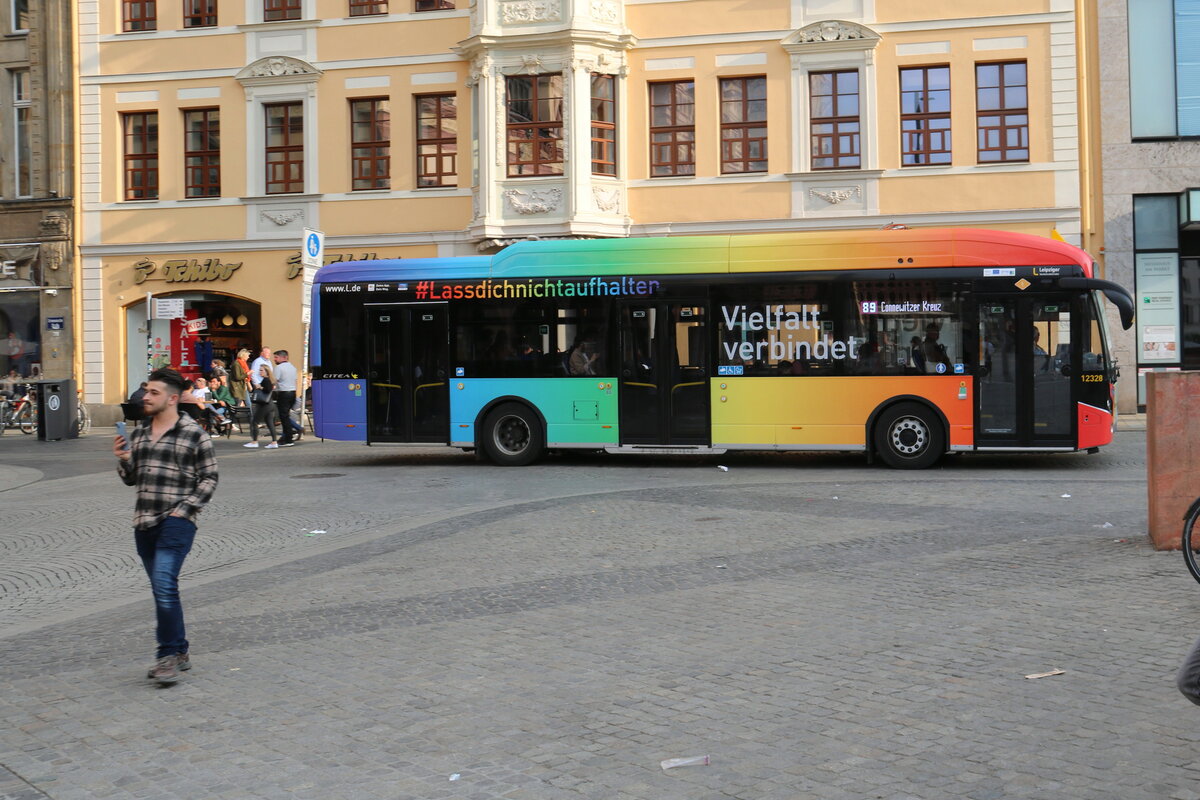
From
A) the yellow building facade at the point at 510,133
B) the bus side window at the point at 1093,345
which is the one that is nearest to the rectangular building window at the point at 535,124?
the yellow building facade at the point at 510,133

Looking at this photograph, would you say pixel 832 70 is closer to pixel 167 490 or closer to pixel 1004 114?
pixel 1004 114

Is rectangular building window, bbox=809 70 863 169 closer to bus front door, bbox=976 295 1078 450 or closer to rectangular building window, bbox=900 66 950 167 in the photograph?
rectangular building window, bbox=900 66 950 167

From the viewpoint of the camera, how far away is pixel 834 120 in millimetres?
27234

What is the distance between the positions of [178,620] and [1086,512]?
8.60 metres

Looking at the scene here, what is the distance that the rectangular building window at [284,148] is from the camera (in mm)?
29562

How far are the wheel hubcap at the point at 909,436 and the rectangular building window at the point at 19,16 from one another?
82.4 feet

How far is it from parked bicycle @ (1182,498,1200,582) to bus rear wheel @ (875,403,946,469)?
8.64 metres

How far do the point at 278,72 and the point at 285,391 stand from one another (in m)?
9.96

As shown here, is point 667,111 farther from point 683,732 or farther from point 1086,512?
point 683,732

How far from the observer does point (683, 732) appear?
5.20 meters

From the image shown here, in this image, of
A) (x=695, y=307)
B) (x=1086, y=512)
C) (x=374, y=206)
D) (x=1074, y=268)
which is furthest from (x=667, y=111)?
(x=1086, y=512)

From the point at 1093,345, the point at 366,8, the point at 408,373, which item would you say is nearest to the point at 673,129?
the point at 366,8

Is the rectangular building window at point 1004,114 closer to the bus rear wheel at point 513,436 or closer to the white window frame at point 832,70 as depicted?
the white window frame at point 832,70

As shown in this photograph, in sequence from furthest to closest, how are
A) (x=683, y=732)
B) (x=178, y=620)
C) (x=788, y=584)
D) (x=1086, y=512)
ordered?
1. (x=1086, y=512)
2. (x=788, y=584)
3. (x=178, y=620)
4. (x=683, y=732)
